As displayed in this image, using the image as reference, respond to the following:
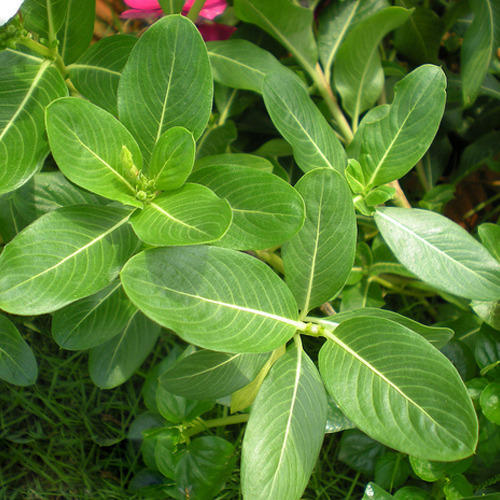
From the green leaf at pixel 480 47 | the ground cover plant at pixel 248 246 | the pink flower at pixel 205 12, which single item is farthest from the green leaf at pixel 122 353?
the green leaf at pixel 480 47

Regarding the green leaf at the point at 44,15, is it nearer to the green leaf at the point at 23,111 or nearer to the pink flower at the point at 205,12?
the green leaf at the point at 23,111

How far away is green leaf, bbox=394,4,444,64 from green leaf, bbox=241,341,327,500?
84 centimetres

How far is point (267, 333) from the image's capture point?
63cm

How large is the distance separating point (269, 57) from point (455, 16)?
1.74 feet

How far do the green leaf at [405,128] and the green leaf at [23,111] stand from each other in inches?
19.3

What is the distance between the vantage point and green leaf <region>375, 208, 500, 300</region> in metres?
0.71

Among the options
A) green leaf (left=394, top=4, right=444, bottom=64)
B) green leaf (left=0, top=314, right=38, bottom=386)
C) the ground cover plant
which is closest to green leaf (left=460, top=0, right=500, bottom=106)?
the ground cover plant

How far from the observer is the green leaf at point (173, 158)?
0.63 metres

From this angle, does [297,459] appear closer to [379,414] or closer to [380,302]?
[379,414]

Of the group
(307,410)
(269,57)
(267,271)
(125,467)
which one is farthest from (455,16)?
(125,467)

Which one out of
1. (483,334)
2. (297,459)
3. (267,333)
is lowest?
(483,334)

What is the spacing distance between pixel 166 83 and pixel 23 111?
0.21m

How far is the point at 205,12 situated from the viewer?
0.96m

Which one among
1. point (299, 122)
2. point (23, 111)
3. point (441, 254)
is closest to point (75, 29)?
point (23, 111)
